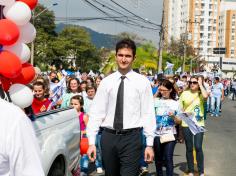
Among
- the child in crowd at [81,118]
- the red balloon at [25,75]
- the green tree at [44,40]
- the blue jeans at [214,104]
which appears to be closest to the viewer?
the red balloon at [25,75]

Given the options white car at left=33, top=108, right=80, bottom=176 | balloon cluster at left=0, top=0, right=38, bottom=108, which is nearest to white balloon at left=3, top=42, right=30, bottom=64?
balloon cluster at left=0, top=0, right=38, bottom=108

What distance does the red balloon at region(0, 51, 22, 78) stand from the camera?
3.50 meters

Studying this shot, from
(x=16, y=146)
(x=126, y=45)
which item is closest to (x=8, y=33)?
(x=126, y=45)

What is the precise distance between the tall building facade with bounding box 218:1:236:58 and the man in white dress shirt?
15214 centimetres

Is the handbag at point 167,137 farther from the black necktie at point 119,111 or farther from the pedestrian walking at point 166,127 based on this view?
the black necktie at point 119,111

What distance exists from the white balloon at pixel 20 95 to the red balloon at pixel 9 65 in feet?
0.46

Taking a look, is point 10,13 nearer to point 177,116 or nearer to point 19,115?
point 19,115

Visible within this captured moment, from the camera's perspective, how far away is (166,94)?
690 centimetres

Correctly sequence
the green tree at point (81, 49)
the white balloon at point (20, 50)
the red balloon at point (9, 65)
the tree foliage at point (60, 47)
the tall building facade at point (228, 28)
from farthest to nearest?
the tall building facade at point (228, 28) → the green tree at point (81, 49) → the tree foliage at point (60, 47) → the white balloon at point (20, 50) → the red balloon at point (9, 65)

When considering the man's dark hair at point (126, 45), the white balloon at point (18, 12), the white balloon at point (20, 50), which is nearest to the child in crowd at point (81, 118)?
the man's dark hair at point (126, 45)

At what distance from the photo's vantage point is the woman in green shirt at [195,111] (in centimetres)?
721

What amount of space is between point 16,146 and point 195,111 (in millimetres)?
5656

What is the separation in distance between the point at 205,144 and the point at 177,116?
4487 mm

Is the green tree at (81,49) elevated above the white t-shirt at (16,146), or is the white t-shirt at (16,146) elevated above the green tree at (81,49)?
the green tree at (81,49)
